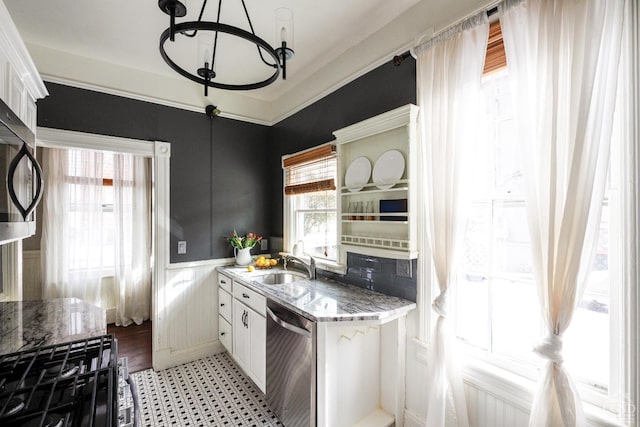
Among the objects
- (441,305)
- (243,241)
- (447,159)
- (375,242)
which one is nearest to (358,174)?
(375,242)

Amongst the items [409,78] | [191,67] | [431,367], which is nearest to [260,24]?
[191,67]

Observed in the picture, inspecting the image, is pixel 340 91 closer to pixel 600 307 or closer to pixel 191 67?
pixel 191 67

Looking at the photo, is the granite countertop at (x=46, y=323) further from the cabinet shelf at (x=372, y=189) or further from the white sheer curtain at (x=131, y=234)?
the white sheer curtain at (x=131, y=234)

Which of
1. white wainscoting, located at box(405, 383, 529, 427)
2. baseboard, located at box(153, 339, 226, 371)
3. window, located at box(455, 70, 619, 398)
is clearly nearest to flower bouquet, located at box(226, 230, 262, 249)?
baseboard, located at box(153, 339, 226, 371)

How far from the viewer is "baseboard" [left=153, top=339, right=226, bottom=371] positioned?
2.80 meters

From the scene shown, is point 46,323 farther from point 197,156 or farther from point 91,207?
point 91,207

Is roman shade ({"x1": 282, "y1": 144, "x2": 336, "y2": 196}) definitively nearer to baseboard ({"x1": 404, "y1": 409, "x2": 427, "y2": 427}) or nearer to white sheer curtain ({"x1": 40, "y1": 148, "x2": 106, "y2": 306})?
baseboard ({"x1": 404, "y1": 409, "x2": 427, "y2": 427})

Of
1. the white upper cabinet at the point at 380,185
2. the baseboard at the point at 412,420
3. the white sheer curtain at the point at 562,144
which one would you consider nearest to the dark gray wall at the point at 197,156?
the white upper cabinet at the point at 380,185

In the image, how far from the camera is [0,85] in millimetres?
1280

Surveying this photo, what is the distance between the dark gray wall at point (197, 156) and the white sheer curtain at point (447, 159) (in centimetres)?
223

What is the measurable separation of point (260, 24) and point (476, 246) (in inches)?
84.4

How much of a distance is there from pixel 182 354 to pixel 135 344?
88 centimetres

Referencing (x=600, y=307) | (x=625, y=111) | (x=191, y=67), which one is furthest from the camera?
(x=191, y=67)

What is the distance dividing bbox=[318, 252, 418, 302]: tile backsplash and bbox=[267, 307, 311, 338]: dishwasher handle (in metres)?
0.67
